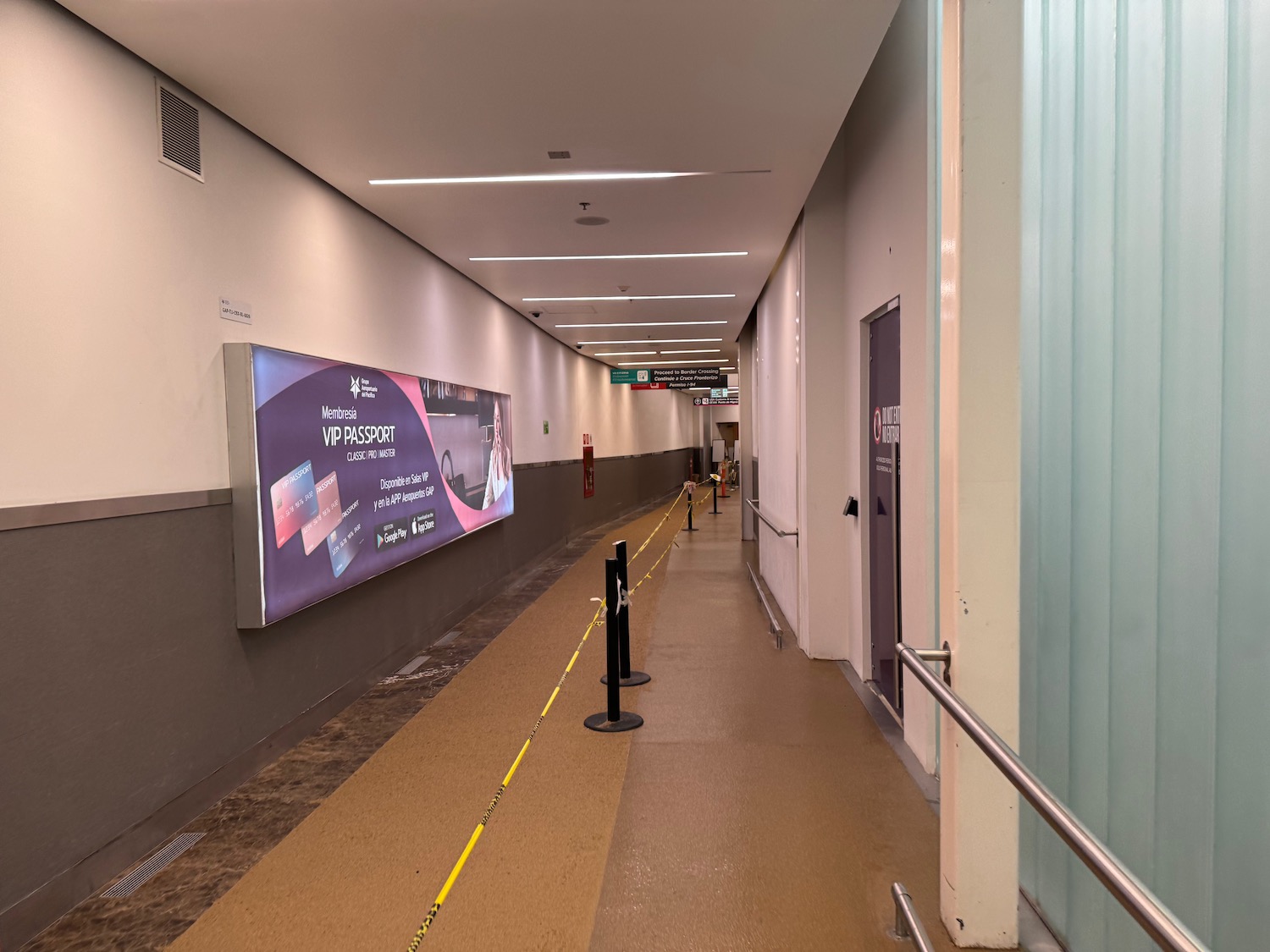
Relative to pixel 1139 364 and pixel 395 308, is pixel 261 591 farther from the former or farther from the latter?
pixel 1139 364

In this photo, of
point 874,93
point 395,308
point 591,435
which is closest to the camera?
point 874,93

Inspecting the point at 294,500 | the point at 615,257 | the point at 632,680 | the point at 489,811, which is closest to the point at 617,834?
the point at 489,811

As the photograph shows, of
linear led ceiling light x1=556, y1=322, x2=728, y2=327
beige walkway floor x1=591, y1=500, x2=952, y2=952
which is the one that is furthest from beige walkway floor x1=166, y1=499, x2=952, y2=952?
linear led ceiling light x1=556, y1=322, x2=728, y2=327

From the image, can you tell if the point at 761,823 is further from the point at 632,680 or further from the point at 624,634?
the point at 632,680

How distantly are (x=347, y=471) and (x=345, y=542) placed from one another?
1.26 feet

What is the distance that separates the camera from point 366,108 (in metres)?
3.49

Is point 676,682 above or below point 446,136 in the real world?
below

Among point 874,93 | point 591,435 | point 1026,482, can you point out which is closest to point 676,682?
point 1026,482

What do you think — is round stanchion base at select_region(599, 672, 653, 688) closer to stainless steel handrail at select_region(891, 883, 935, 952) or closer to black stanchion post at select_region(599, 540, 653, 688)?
black stanchion post at select_region(599, 540, 653, 688)

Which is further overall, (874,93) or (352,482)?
(352,482)

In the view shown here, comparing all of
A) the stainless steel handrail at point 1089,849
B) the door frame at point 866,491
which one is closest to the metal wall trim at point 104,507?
the stainless steel handrail at point 1089,849

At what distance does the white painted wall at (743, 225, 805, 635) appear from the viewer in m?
5.93

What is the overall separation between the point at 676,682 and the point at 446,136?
327 cm

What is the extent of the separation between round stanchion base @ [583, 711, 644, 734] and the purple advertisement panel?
149 centimetres
